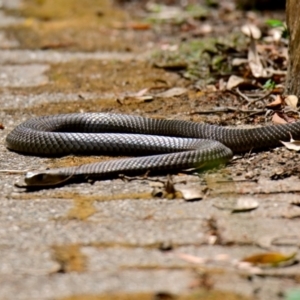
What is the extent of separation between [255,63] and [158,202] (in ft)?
11.6

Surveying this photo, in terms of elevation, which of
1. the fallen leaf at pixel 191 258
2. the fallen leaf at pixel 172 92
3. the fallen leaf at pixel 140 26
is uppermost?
the fallen leaf at pixel 140 26

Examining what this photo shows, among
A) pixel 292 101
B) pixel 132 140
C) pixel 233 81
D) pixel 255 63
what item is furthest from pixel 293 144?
pixel 255 63

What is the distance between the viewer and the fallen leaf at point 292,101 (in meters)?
6.36

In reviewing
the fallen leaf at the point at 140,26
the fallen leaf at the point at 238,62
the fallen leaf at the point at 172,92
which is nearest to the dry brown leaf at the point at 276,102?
the fallen leaf at the point at 172,92

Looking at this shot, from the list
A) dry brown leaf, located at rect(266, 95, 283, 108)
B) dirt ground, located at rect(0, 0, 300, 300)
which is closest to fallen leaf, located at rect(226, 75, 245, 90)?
A: dirt ground, located at rect(0, 0, 300, 300)

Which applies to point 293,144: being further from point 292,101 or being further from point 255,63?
point 255,63

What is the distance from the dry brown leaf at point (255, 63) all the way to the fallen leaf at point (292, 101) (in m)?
1.02

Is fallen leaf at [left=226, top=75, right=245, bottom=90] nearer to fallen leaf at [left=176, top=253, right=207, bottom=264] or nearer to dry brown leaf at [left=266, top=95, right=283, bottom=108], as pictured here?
dry brown leaf at [left=266, top=95, right=283, bottom=108]

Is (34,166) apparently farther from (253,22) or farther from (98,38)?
(253,22)

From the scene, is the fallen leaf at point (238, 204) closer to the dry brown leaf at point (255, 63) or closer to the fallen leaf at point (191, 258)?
the fallen leaf at point (191, 258)

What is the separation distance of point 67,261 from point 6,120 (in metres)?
3.22

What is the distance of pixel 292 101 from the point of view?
20.9ft

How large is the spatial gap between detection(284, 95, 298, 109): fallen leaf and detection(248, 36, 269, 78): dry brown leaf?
1023 millimetres

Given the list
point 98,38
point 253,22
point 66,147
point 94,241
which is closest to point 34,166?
point 66,147
